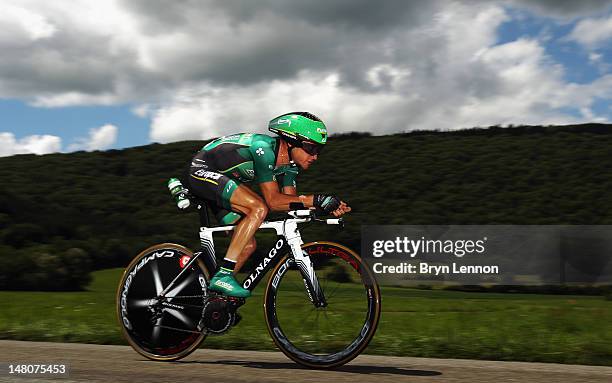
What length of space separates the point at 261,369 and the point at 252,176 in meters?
1.52

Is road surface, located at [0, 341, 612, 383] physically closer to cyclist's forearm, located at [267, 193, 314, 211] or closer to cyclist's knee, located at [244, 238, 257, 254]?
cyclist's knee, located at [244, 238, 257, 254]

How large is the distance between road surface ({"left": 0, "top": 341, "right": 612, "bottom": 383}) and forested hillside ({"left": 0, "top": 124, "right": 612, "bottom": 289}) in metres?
28.3

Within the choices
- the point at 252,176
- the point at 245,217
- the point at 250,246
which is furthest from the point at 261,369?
the point at 252,176

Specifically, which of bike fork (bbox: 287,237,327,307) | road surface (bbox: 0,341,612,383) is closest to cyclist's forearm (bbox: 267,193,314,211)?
bike fork (bbox: 287,237,327,307)

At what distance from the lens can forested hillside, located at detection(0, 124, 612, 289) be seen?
44594 millimetres

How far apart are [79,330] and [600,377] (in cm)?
523

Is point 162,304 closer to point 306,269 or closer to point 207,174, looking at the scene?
point 207,174

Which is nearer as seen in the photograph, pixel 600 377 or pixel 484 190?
pixel 600 377

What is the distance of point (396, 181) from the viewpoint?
56.4 m

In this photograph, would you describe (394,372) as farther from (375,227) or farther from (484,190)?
(484,190)

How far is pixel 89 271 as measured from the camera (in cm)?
2138

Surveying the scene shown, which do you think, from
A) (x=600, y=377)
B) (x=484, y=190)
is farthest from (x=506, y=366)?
(x=484, y=190)

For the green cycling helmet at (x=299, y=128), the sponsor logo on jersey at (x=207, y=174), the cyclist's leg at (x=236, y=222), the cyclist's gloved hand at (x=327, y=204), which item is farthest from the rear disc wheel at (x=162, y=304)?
the green cycling helmet at (x=299, y=128)

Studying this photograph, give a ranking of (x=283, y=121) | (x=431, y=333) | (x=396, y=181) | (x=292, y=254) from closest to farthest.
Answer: (x=292, y=254) < (x=283, y=121) < (x=431, y=333) < (x=396, y=181)
